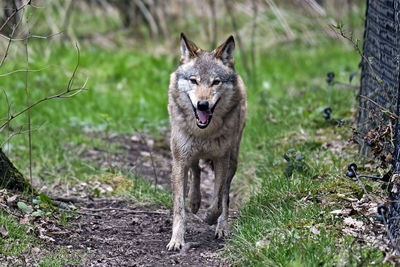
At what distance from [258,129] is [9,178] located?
4049 mm

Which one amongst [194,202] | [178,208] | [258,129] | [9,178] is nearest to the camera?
[178,208]

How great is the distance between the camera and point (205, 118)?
217 inches

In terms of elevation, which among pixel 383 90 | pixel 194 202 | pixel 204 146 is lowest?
pixel 194 202

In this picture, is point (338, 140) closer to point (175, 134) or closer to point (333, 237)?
point (175, 134)

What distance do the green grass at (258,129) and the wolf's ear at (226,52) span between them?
4.21 feet

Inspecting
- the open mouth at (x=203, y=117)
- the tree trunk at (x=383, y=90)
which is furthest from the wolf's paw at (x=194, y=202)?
the tree trunk at (x=383, y=90)

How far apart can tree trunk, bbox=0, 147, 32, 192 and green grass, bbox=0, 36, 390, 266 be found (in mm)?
1289

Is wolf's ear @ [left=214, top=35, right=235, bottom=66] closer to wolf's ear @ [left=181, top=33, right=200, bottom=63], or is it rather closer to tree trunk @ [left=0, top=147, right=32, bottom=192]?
wolf's ear @ [left=181, top=33, right=200, bottom=63]

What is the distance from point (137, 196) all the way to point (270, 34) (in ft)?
32.7

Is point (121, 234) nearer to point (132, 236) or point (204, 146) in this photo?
point (132, 236)

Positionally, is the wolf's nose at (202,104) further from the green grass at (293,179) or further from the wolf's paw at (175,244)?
the wolf's paw at (175,244)

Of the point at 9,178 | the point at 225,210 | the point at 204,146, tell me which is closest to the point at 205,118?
the point at 204,146

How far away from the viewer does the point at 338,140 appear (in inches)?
300

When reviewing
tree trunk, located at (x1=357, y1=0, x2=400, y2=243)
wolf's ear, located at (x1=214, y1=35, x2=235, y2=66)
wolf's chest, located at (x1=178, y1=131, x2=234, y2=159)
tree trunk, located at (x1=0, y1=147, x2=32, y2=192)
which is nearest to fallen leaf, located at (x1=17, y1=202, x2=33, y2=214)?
tree trunk, located at (x1=0, y1=147, x2=32, y2=192)
